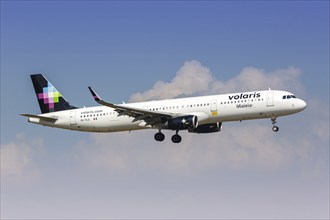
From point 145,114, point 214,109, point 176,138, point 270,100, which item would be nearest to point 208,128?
point 176,138

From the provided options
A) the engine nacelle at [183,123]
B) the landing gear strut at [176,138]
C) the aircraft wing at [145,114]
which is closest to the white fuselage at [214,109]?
the aircraft wing at [145,114]

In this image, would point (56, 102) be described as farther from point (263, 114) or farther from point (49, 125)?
point (263, 114)

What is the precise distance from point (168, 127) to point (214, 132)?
669 centimetres

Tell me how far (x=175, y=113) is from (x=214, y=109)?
4.19 meters

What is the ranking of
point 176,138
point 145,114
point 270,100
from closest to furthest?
point 270,100 → point 145,114 → point 176,138

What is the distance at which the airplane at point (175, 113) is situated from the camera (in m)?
68.6

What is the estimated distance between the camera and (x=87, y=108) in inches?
3029

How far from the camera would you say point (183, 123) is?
69.6 metres

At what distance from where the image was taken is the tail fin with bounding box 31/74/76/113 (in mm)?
79438

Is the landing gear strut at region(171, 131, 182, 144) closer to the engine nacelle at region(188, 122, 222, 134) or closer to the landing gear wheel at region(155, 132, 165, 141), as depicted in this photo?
the landing gear wheel at region(155, 132, 165, 141)

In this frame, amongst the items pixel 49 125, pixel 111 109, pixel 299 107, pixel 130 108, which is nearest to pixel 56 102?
pixel 49 125

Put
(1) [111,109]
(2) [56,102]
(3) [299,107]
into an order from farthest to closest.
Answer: (2) [56,102], (1) [111,109], (3) [299,107]

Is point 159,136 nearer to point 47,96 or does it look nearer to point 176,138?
point 176,138

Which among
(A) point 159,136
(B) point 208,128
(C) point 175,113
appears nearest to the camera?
(C) point 175,113
